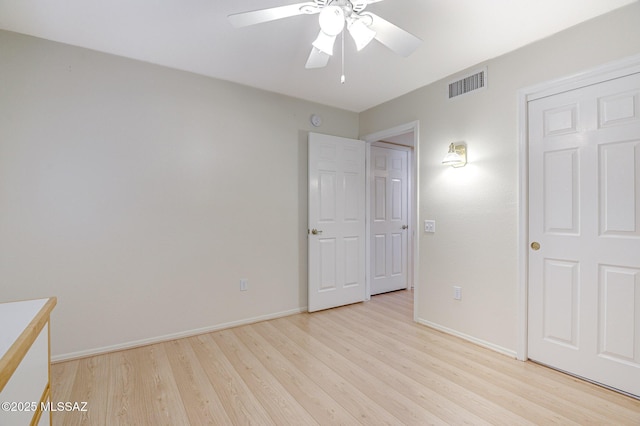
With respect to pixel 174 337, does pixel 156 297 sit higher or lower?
higher

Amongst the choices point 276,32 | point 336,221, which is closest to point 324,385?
point 336,221

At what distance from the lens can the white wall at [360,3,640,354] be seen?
2141mm

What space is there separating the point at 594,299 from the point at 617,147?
105 centimetres

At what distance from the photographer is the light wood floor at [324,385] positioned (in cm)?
176

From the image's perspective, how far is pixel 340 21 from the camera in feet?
4.88

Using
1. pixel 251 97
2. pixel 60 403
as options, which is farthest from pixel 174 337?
pixel 251 97

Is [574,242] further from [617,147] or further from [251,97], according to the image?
[251,97]

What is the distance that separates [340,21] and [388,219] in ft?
11.1

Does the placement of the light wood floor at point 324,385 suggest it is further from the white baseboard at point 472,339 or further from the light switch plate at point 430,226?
the light switch plate at point 430,226

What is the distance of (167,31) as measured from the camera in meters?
2.22

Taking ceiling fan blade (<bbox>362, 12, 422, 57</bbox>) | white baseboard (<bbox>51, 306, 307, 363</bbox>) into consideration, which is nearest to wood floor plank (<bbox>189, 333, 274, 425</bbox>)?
white baseboard (<bbox>51, 306, 307, 363</bbox>)

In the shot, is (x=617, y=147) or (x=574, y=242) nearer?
(x=617, y=147)

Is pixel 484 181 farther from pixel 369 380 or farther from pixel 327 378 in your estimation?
pixel 327 378

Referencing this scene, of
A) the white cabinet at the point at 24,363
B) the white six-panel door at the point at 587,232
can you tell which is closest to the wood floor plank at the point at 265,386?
the white cabinet at the point at 24,363
